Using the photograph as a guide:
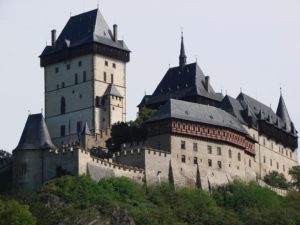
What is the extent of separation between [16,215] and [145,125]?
23558 mm

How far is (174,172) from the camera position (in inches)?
4414

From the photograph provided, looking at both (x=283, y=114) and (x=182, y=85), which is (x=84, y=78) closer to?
(x=182, y=85)

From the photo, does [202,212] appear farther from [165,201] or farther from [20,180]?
[20,180]

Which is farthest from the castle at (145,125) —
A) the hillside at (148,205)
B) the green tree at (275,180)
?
the hillside at (148,205)

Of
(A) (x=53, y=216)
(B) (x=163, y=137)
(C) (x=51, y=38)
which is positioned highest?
(C) (x=51, y=38)

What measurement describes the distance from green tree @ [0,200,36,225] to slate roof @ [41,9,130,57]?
35.4 meters

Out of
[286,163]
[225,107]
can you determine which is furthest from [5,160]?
[286,163]

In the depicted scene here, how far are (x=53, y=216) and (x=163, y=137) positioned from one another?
17490 mm

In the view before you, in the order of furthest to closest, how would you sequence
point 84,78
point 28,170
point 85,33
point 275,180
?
1. point 85,33
2. point 84,78
3. point 275,180
4. point 28,170

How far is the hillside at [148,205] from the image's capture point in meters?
101

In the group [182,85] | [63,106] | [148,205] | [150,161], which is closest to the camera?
[148,205]

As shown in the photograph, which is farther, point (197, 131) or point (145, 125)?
point (197, 131)

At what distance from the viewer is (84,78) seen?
128 meters

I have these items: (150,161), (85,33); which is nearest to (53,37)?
(85,33)
